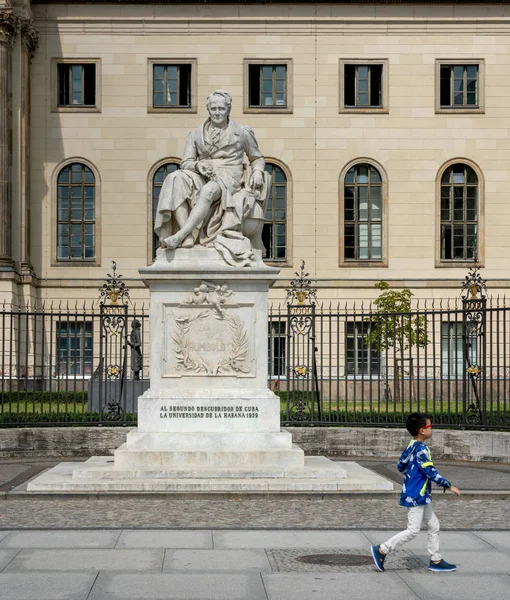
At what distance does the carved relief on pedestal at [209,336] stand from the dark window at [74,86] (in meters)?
33.1

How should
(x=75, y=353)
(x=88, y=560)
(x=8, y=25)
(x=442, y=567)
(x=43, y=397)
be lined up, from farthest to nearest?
(x=8, y=25) → (x=75, y=353) → (x=43, y=397) → (x=88, y=560) → (x=442, y=567)

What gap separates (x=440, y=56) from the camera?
47.6 m

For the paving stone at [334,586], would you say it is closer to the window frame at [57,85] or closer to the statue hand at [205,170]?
the statue hand at [205,170]

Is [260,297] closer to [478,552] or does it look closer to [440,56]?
[478,552]

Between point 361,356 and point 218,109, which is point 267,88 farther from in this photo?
point 218,109

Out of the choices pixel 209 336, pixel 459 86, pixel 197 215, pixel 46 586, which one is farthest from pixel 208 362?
pixel 459 86

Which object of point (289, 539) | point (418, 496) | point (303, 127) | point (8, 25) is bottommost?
point (289, 539)

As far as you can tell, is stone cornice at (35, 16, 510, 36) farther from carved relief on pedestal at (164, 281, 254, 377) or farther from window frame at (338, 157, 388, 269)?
carved relief on pedestal at (164, 281, 254, 377)

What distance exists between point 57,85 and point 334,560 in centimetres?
3932

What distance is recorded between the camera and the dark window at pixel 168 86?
47.2 m

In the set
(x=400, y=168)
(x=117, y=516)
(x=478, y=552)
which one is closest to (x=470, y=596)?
(x=478, y=552)

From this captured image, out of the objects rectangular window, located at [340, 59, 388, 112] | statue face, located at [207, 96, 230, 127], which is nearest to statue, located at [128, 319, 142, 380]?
statue face, located at [207, 96, 230, 127]

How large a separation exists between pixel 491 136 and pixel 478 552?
128 ft

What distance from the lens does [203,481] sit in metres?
14.5
